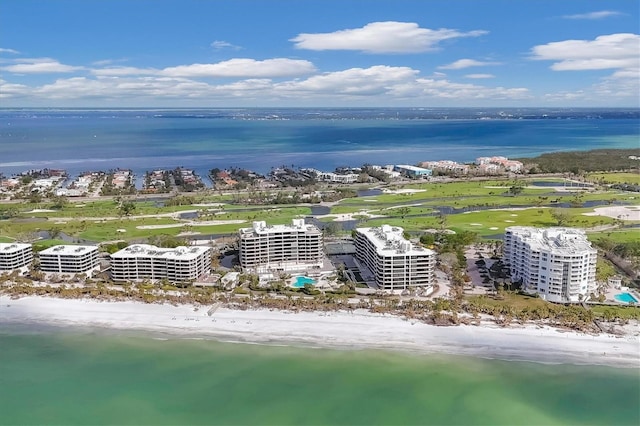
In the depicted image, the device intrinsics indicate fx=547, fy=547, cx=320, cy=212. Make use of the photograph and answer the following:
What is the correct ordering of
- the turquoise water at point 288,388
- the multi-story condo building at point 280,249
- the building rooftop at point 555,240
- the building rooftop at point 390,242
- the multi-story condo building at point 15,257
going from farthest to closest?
the multi-story condo building at point 280,249, the multi-story condo building at point 15,257, the building rooftop at point 390,242, the building rooftop at point 555,240, the turquoise water at point 288,388

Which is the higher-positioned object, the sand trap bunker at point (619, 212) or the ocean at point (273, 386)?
the sand trap bunker at point (619, 212)

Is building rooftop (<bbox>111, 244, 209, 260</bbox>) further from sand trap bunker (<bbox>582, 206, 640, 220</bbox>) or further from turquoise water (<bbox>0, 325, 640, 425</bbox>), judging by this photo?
sand trap bunker (<bbox>582, 206, 640, 220</bbox>)

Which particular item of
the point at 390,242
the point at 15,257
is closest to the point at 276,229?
the point at 390,242

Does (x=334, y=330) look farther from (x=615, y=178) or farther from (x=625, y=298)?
(x=615, y=178)

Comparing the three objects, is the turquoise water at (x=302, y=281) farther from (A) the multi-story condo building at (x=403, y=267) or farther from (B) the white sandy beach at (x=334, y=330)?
(B) the white sandy beach at (x=334, y=330)

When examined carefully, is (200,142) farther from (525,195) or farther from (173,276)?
(173,276)

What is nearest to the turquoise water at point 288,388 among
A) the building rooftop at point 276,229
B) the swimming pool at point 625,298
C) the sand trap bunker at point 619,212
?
the swimming pool at point 625,298

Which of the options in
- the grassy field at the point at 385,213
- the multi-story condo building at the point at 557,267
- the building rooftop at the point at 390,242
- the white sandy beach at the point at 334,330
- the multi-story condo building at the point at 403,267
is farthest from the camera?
the grassy field at the point at 385,213
